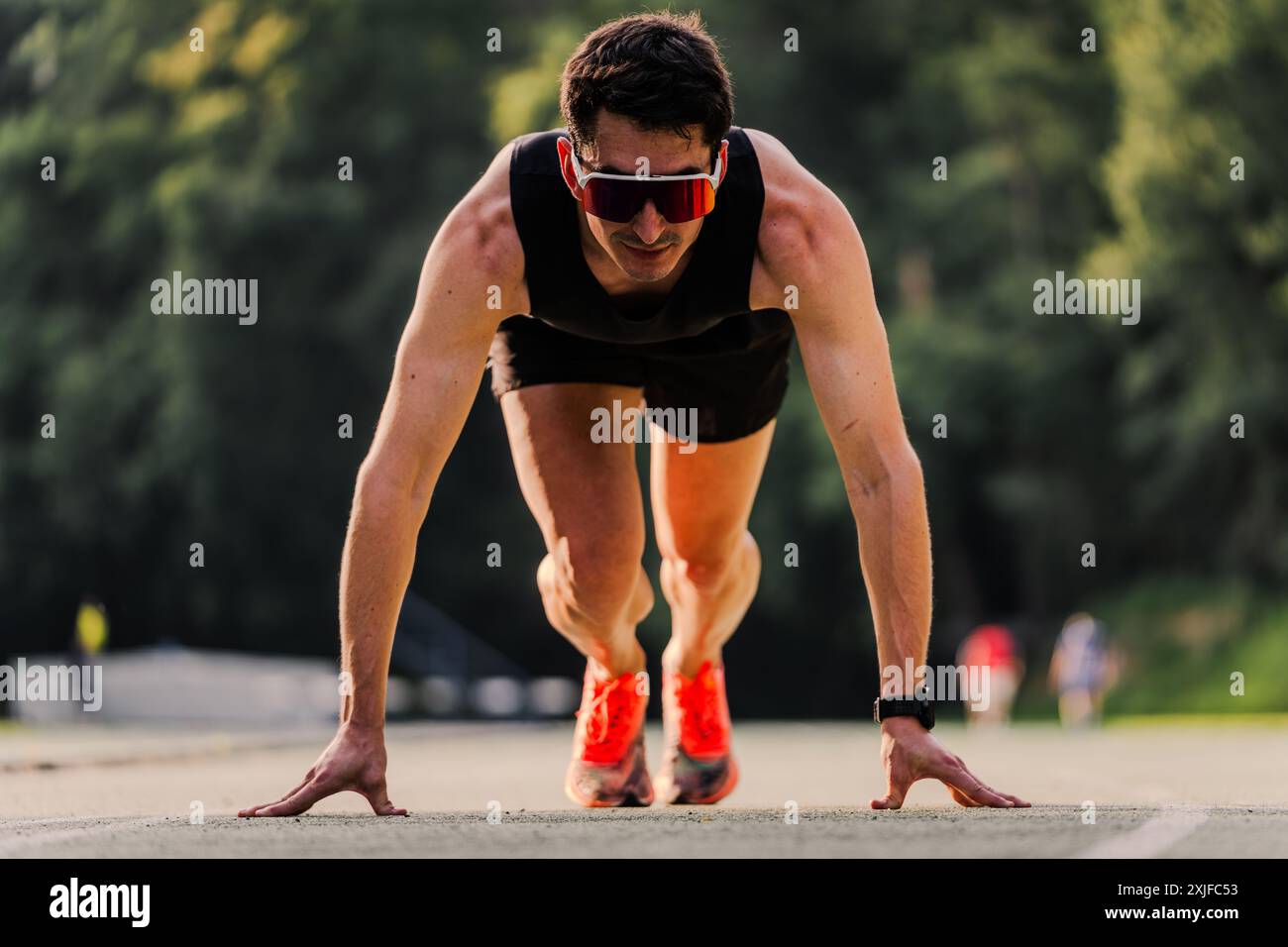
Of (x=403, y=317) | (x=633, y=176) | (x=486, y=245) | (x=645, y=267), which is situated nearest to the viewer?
(x=633, y=176)

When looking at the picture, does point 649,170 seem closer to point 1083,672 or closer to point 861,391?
point 861,391

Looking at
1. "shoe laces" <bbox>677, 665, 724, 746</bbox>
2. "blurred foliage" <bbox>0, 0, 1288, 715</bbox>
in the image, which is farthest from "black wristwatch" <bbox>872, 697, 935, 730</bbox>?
"blurred foliage" <bbox>0, 0, 1288, 715</bbox>

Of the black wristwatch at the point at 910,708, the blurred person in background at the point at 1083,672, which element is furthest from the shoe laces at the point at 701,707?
the blurred person in background at the point at 1083,672

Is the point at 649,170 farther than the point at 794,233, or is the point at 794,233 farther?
the point at 794,233

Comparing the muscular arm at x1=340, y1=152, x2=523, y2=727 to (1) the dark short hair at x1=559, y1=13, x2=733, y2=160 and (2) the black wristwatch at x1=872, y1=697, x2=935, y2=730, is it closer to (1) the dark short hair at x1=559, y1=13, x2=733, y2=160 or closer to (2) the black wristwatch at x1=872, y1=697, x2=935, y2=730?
(1) the dark short hair at x1=559, y1=13, x2=733, y2=160

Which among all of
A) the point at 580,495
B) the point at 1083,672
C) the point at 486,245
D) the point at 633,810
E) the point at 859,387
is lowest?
the point at 1083,672

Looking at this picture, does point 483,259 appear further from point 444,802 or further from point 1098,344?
point 1098,344

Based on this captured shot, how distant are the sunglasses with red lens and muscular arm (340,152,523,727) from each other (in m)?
0.34

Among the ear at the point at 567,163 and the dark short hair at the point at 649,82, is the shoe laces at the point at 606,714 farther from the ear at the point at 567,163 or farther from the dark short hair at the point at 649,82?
the dark short hair at the point at 649,82

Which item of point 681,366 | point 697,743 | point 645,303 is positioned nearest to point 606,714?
point 697,743

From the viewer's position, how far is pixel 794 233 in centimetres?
503

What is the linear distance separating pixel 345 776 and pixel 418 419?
883mm

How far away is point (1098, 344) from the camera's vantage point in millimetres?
30578

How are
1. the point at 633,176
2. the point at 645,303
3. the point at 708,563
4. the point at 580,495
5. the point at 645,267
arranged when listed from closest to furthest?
the point at 633,176 < the point at 645,267 < the point at 645,303 < the point at 580,495 < the point at 708,563
